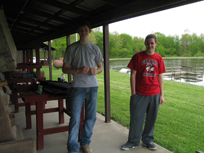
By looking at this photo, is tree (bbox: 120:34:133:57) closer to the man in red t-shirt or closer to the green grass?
the green grass

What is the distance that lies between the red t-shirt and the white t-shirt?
0.68 metres

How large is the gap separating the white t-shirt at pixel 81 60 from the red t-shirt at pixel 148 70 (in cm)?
68

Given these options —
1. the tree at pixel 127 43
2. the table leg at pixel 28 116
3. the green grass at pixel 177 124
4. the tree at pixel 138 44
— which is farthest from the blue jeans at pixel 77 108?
the tree at pixel 127 43

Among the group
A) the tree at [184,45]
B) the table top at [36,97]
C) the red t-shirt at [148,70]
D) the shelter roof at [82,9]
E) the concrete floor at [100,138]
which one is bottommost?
the concrete floor at [100,138]

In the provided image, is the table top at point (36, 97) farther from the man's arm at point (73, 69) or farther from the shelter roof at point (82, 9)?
the shelter roof at point (82, 9)

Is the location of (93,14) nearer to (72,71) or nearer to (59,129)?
(72,71)

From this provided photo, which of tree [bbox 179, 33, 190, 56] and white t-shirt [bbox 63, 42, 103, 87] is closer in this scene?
white t-shirt [bbox 63, 42, 103, 87]

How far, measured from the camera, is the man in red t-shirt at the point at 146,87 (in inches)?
113

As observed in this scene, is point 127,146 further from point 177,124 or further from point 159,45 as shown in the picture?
point 159,45

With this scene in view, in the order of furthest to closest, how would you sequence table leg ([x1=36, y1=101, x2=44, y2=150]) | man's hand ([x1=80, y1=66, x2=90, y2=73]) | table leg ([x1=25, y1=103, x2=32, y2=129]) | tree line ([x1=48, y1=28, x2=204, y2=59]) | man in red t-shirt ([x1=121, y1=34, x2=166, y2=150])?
1. tree line ([x1=48, y1=28, x2=204, y2=59])
2. table leg ([x1=25, y1=103, x2=32, y2=129])
3. table leg ([x1=36, y1=101, x2=44, y2=150])
4. man in red t-shirt ([x1=121, y1=34, x2=166, y2=150])
5. man's hand ([x1=80, y1=66, x2=90, y2=73])

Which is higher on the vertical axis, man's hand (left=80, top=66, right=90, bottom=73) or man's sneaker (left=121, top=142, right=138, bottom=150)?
man's hand (left=80, top=66, right=90, bottom=73)

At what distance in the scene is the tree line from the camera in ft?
109

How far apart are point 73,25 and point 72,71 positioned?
260cm

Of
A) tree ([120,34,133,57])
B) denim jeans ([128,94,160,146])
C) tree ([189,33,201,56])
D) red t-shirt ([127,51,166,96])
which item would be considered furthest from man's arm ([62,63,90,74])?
tree ([189,33,201,56])
